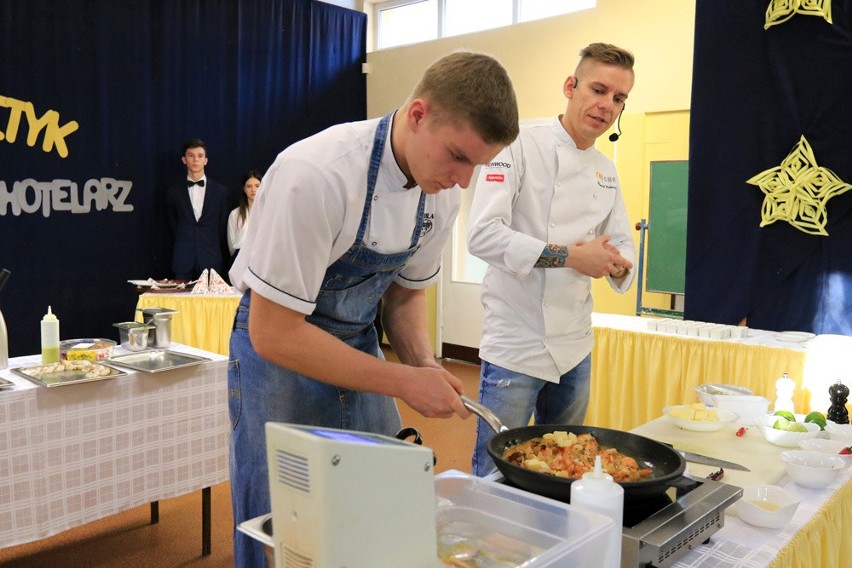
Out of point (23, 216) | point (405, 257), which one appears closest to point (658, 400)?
point (405, 257)

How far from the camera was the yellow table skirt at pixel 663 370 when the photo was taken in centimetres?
300

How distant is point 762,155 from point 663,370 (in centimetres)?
144

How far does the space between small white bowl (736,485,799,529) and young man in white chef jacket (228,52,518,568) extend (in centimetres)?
50

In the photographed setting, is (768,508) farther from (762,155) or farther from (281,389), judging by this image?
(762,155)

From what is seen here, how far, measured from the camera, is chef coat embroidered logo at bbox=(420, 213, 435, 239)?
1.35 metres

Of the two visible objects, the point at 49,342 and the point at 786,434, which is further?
the point at 49,342

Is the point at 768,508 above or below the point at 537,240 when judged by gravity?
below

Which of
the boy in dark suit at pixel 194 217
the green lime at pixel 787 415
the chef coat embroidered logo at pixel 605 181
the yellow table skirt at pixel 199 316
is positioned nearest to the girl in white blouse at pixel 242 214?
the boy in dark suit at pixel 194 217

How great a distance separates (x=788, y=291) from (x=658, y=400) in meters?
1.12

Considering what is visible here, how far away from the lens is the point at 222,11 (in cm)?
638

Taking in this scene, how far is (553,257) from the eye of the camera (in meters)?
1.85

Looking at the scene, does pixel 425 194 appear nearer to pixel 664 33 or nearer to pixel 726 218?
pixel 726 218

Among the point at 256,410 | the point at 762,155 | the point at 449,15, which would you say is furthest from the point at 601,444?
the point at 449,15

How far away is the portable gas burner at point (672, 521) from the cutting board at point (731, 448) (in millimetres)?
271
